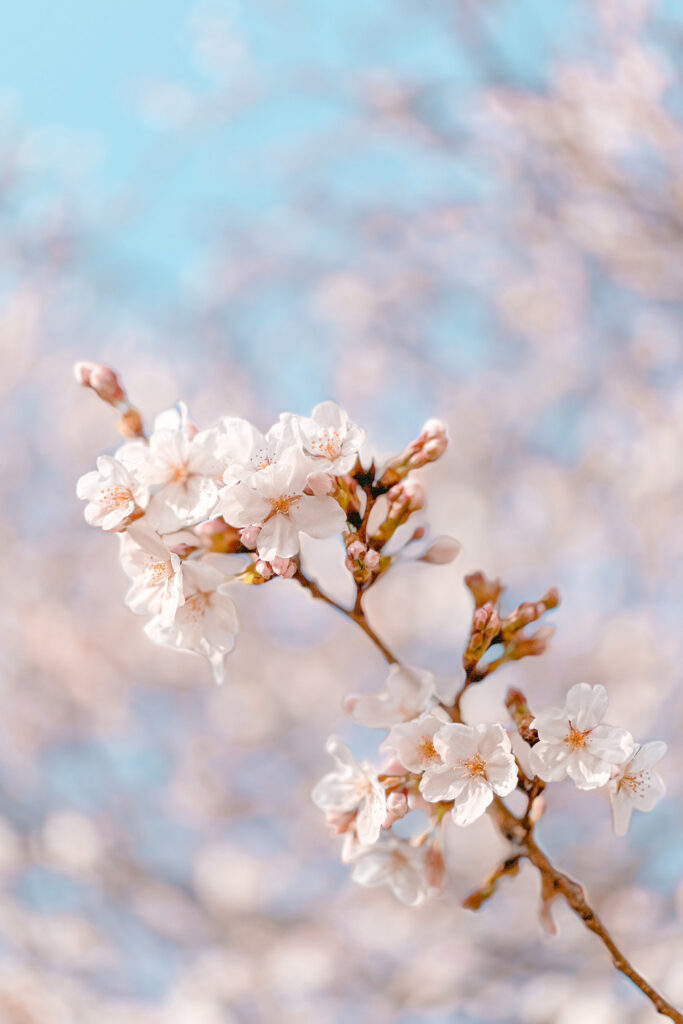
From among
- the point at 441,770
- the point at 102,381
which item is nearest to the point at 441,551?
the point at 441,770

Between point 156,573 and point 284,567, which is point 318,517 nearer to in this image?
point 284,567

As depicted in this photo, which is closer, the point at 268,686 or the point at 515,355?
the point at 268,686

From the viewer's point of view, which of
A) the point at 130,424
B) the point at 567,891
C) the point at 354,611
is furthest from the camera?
the point at 130,424

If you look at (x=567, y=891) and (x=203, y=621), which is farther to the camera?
(x=203, y=621)

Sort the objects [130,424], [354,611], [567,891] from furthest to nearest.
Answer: [130,424], [354,611], [567,891]

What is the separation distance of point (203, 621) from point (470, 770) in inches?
11.5

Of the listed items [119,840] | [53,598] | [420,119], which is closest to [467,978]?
[119,840]

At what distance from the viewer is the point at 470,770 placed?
682mm

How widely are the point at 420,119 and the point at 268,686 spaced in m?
2.84

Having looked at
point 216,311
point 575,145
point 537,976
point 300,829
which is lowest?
point 537,976

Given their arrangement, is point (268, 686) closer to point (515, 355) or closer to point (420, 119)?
point (515, 355)

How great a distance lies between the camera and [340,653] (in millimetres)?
4512

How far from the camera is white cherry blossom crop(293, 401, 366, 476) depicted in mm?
753

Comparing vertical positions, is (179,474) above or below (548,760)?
above
